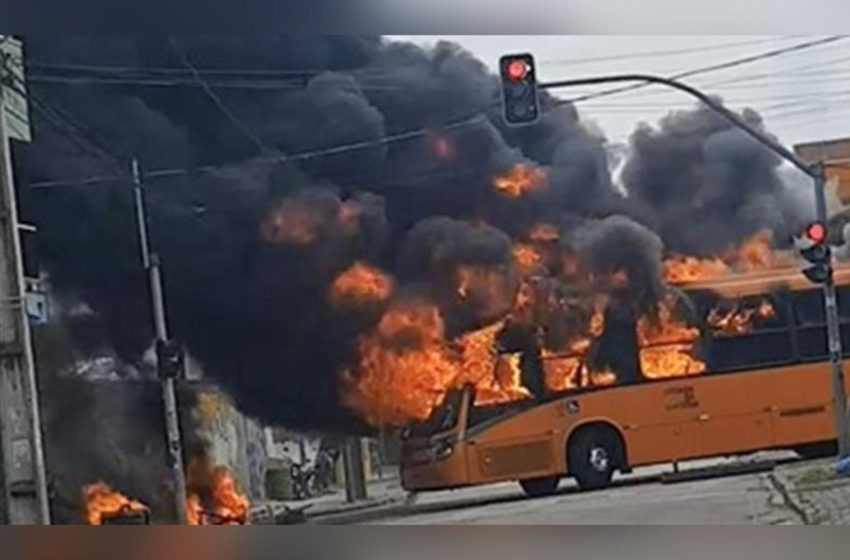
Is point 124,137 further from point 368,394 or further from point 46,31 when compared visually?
point 368,394

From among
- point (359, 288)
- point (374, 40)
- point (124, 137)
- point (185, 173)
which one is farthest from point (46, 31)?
point (359, 288)

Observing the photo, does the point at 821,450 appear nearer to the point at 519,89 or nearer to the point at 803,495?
the point at 803,495

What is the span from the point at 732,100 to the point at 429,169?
0.77 m

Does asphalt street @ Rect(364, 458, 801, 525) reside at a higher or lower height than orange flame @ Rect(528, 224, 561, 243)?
A: lower

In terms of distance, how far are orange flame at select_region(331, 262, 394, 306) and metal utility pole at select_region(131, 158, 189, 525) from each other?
439 millimetres

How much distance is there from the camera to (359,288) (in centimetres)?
217

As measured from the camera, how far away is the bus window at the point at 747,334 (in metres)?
2.20

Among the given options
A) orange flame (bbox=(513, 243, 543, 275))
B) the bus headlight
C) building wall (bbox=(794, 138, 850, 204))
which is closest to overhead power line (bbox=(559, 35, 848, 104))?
building wall (bbox=(794, 138, 850, 204))

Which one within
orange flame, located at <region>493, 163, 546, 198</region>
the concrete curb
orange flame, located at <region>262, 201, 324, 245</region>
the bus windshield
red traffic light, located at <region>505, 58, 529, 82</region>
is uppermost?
red traffic light, located at <region>505, 58, 529, 82</region>

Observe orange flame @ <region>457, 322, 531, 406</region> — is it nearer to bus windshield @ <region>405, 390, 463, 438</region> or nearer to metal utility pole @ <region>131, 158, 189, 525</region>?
bus windshield @ <region>405, 390, 463, 438</region>

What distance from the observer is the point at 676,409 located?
2217mm

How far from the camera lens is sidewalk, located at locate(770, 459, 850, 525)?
220 centimetres

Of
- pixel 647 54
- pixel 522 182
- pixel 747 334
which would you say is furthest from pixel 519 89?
pixel 747 334

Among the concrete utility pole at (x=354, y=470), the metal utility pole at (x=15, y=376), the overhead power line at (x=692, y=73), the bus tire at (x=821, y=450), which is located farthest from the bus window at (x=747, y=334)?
the metal utility pole at (x=15, y=376)
